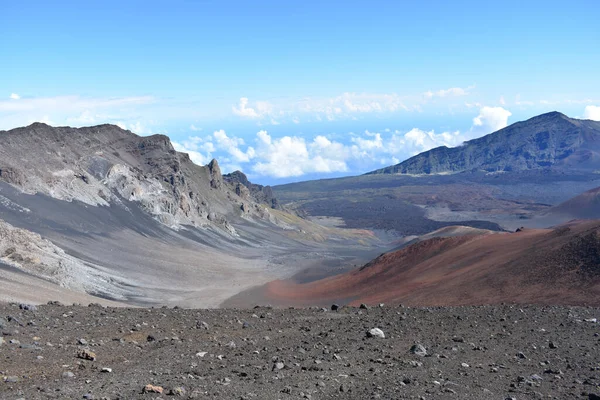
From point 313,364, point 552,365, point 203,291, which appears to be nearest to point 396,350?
point 313,364

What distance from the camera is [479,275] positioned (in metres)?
37.1

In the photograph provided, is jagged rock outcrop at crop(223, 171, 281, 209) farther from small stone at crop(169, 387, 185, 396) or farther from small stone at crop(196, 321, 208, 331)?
small stone at crop(169, 387, 185, 396)

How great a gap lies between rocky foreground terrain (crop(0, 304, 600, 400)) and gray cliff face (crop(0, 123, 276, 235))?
5700 cm

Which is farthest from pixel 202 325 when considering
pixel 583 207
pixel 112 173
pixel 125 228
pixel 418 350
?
pixel 583 207

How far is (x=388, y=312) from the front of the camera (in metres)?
22.9

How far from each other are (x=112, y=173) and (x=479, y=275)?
207 feet

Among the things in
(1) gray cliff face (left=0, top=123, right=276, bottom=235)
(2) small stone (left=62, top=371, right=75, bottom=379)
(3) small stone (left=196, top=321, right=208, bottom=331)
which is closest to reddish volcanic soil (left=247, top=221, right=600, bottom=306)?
(3) small stone (left=196, top=321, right=208, bottom=331)

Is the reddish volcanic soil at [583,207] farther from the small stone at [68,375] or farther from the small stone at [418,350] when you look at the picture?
the small stone at [68,375]

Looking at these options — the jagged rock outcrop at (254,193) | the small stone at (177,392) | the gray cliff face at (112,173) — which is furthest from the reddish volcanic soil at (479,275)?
the jagged rock outcrop at (254,193)

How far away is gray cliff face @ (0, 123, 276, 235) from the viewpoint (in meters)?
72.8

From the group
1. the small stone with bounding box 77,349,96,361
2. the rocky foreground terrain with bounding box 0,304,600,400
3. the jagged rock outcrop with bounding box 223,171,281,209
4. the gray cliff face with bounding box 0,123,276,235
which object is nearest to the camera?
the rocky foreground terrain with bounding box 0,304,600,400

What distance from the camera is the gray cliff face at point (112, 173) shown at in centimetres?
7281

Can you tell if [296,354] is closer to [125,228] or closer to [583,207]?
[125,228]

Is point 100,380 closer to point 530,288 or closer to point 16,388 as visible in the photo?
point 16,388
